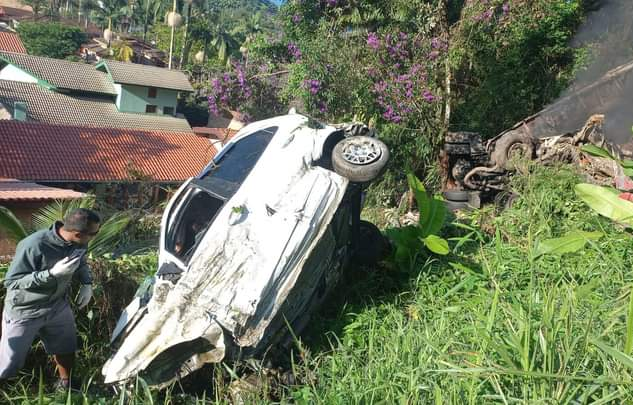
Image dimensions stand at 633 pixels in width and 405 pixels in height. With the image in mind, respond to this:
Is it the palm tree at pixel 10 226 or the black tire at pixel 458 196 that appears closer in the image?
the palm tree at pixel 10 226

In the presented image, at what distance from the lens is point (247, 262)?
11.8ft

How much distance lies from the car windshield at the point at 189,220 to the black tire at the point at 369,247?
4.79ft

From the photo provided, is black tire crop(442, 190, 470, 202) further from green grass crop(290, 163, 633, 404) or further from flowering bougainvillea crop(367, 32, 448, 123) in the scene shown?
flowering bougainvillea crop(367, 32, 448, 123)

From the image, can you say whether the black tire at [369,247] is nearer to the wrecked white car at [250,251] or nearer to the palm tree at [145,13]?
the wrecked white car at [250,251]

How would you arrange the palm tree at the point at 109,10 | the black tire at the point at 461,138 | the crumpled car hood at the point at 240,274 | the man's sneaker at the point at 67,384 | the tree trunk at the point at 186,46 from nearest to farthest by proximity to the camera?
1. the crumpled car hood at the point at 240,274
2. the man's sneaker at the point at 67,384
3. the black tire at the point at 461,138
4. the tree trunk at the point at 186,46
5. the palm tree at the point at 109,10

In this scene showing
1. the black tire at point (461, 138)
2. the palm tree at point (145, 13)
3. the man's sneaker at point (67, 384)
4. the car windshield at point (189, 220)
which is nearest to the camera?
the man's sneaker at point (67, 384)

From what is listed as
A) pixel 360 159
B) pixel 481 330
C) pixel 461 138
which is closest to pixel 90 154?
pixel 461 138

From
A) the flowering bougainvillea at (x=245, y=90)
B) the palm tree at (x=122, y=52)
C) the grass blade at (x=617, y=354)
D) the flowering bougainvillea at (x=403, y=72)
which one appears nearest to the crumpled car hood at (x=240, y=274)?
the grass blade at (x=617, y=354)

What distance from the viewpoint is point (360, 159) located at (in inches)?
165

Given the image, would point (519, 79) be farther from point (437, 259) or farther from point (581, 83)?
point (437, 259)

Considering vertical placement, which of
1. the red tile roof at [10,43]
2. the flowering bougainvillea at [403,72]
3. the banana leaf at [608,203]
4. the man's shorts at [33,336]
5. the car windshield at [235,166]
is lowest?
the red tile roof at [10,43]

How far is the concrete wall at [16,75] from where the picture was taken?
104 feet

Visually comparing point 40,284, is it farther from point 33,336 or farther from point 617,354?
point 617,354

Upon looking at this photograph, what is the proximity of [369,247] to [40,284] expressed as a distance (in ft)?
9.61
